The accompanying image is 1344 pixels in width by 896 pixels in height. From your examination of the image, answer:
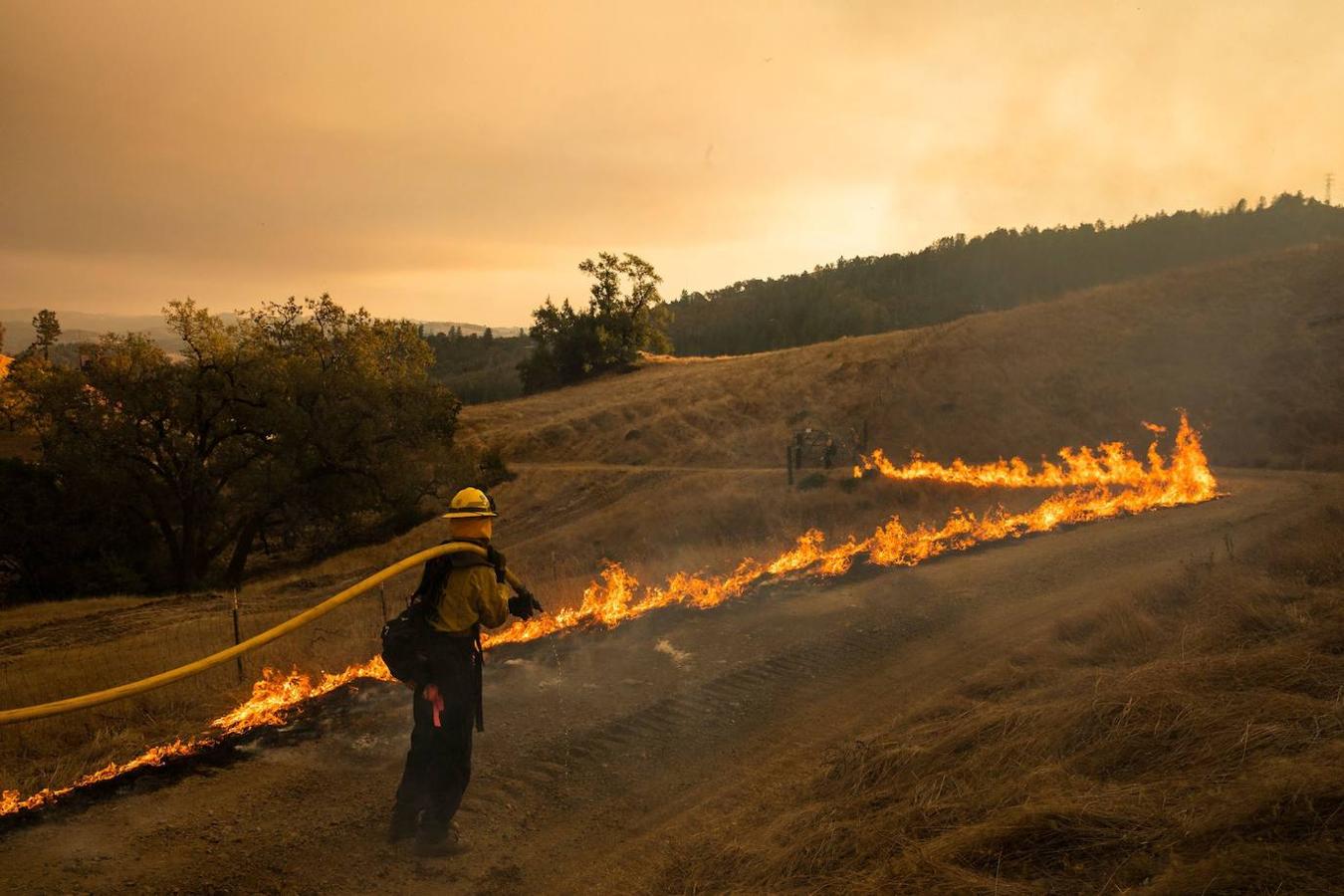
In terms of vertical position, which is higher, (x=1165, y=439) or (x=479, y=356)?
(x=479, y=356)

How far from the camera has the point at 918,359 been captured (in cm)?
4253

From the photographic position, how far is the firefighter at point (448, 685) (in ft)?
19.2

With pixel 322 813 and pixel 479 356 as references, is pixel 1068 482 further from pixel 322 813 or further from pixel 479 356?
pixel 479 356

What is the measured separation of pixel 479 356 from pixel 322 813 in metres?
143

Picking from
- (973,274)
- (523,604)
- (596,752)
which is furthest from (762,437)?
(973,274)

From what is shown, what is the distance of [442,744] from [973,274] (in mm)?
127479

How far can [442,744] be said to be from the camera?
19.4 ft

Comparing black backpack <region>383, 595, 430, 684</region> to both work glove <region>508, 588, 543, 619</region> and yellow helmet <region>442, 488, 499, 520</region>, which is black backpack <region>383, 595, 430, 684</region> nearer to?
work glove <region>508, 588, 543, 619</region>

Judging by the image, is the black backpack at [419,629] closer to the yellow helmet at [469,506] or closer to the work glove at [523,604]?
the yellow helmet at [469,506]

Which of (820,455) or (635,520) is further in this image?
(820,455)

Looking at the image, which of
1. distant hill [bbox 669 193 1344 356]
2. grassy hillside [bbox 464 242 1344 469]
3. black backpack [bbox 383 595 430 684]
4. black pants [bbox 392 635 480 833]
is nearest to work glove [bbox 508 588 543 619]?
black pants [bbox 392 635 480 833]

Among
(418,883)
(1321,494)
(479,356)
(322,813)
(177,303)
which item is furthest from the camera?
(479,356)

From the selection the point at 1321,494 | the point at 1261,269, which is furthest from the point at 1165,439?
the point at 1261,269

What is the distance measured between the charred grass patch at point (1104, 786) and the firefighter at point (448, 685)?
5.41 feet
